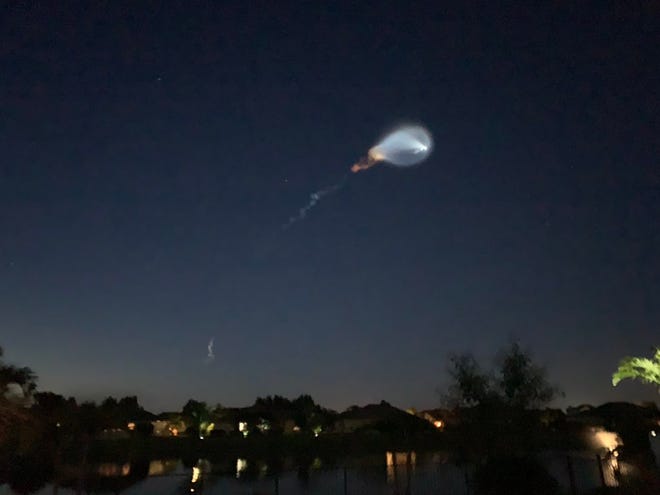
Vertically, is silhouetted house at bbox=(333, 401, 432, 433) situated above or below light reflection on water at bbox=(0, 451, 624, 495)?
above

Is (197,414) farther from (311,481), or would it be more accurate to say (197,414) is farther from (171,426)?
(311,481)

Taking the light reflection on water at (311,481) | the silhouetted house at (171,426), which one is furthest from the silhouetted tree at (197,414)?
the light reflection on water at (311,481)

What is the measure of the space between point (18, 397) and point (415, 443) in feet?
166

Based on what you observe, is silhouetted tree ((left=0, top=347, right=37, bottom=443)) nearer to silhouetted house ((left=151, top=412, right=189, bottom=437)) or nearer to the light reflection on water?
the light reflection on water

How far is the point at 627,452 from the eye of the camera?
71.4 ft

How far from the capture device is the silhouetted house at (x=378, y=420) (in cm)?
6638

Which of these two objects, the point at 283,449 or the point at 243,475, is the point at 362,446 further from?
the point at 243,475

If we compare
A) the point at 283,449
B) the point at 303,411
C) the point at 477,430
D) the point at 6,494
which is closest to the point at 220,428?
the point at 303,411

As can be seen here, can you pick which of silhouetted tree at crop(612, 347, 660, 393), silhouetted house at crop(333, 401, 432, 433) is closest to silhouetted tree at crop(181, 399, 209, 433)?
silhouetted house at crop(333, 401, 432, 433)

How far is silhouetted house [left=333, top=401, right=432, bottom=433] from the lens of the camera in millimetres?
66375

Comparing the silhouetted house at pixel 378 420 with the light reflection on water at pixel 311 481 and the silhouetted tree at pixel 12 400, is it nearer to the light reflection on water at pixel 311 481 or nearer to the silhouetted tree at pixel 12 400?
the light reflection on water at pixel 311 481

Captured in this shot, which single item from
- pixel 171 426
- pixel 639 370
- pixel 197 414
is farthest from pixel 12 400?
pixel 171 426

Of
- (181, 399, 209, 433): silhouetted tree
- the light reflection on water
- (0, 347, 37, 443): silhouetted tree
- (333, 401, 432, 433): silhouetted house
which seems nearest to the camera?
(0, 347, 37, 443): silhouetted tree

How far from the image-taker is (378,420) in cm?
8006
